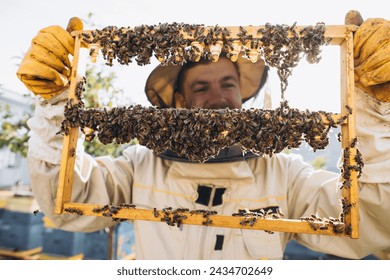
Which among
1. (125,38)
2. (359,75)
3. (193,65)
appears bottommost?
(359,75)

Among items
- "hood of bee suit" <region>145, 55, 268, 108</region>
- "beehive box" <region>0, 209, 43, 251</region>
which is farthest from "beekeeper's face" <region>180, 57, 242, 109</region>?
"beehive box" <region>0, 209, 43, 251</region>

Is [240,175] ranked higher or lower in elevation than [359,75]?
lower

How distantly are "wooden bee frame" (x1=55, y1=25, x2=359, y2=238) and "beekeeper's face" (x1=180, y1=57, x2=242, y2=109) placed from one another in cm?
106

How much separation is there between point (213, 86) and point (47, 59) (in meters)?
1.54

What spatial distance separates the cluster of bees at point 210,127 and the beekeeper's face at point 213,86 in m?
1.04

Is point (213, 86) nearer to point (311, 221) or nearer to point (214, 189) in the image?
point (214, 189)

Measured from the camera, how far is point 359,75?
2.00 meters

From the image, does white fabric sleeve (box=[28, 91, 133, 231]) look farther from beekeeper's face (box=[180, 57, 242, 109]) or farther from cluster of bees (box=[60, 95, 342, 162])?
beekeeper's face (box=[180, 57, 242, 109])

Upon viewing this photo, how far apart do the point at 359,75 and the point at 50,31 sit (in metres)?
2.26

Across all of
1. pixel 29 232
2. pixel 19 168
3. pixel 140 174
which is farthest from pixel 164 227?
pixel 19 168

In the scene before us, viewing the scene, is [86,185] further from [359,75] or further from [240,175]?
[359,75]

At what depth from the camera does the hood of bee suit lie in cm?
307
